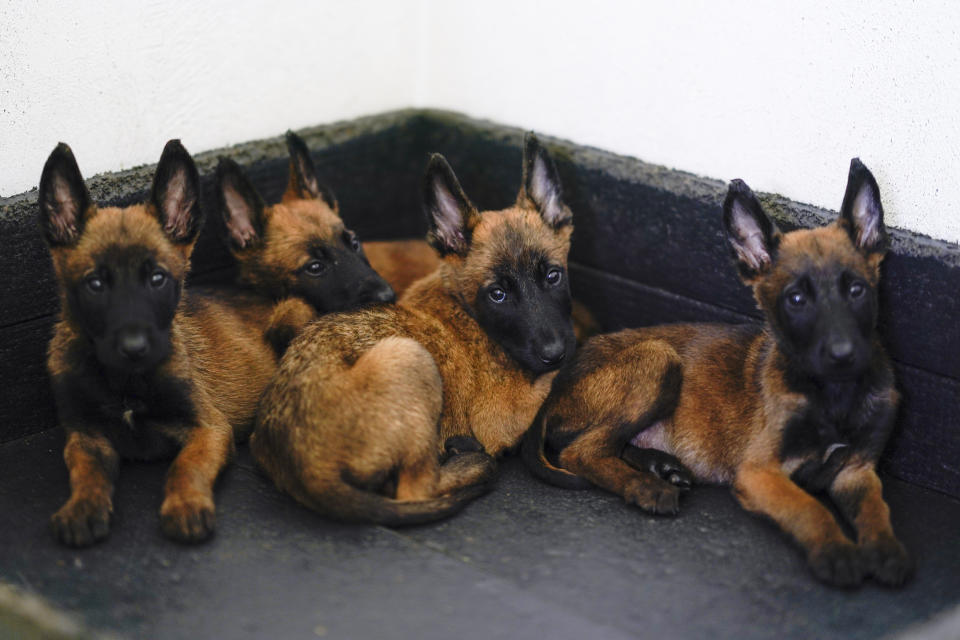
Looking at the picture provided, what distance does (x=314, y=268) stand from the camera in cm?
481

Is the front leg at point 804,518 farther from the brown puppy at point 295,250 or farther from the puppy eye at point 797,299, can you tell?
the brown puppy at point 295,250

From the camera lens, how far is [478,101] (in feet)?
19.8

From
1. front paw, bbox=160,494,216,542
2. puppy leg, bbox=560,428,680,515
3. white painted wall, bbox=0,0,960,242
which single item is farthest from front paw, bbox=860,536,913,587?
front paw, bbox=160,494,216,542

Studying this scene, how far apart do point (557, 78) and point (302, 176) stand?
153 centimetres

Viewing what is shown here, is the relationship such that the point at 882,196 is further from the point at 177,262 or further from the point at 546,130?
the point at 177,262


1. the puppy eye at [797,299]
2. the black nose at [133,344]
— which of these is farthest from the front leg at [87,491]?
the puppy eye at [797,299]

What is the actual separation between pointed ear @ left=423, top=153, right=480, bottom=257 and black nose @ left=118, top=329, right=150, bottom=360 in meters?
1.43

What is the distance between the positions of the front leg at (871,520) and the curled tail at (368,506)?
159 centimetres

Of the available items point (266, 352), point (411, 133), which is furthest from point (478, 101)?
point (266, 352)

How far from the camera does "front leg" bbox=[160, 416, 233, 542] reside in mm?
3752

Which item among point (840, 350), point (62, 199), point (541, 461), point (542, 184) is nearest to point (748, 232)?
point (840, 350)

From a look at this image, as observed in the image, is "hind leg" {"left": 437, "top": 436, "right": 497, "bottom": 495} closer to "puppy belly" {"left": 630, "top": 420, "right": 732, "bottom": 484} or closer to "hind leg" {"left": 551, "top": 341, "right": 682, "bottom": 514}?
"hind leg" {"left": 551, "top": 341, "right": 682, "bottom": 514}

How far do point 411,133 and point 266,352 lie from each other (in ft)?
Answer: 6.78

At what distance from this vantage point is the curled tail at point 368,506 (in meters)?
3.72
